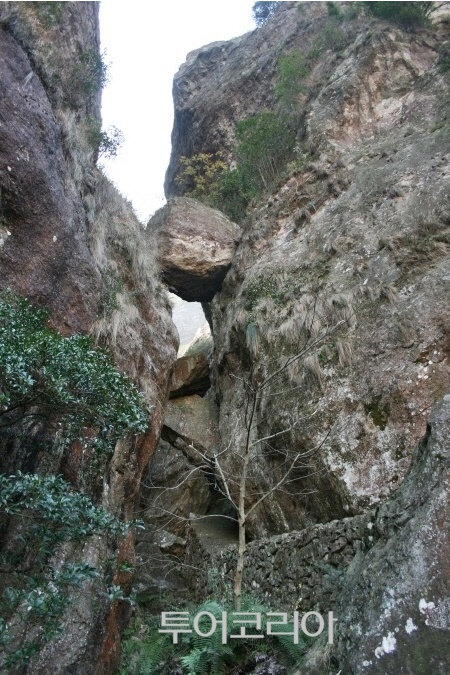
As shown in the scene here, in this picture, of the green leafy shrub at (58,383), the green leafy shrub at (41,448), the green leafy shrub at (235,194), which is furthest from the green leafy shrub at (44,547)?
the green leafy shrub at (235,194)

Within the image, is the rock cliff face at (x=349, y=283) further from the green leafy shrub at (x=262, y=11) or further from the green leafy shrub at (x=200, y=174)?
the green leafy shrub at (x=262, y=11)

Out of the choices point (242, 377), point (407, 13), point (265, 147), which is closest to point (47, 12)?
point (265, 147)

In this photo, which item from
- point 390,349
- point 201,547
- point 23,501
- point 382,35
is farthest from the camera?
point 382,35

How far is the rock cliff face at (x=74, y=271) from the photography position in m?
6.36

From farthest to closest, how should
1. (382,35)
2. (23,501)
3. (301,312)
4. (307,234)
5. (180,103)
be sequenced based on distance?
1. (180,103)
2. (382,35)
3. (307,234)
4. (301,312)
5. (23,501)

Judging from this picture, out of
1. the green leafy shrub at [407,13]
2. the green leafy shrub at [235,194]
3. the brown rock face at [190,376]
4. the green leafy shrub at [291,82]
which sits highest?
the green leafy shrub at [407,13]

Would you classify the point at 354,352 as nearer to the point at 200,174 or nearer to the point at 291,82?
the point at 291,82

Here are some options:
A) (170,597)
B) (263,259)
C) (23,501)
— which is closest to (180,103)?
(263,259)

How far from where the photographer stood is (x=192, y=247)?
14641 millimetres

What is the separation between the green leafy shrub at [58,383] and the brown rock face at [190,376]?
8.08 metres

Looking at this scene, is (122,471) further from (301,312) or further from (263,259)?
(263,259)

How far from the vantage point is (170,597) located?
927 centimetres

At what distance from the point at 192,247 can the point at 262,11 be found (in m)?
16.5

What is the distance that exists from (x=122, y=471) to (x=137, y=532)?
2.57 meters
